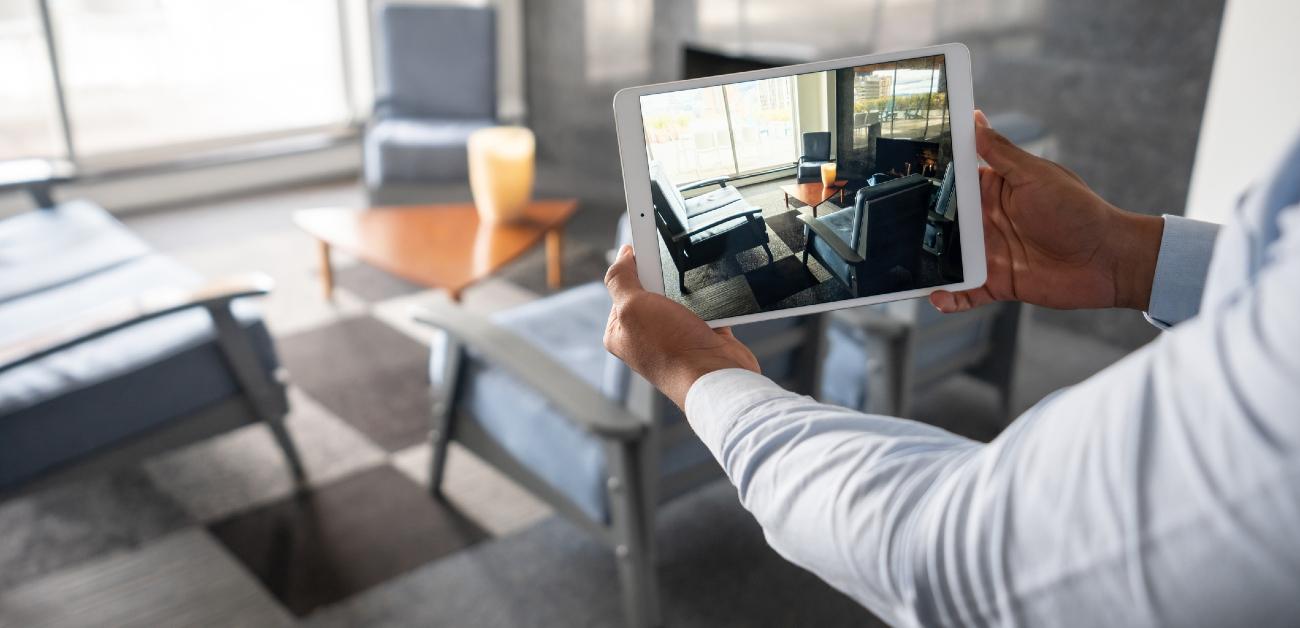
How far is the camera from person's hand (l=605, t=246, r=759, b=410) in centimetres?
65

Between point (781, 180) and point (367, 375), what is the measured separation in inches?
80.7

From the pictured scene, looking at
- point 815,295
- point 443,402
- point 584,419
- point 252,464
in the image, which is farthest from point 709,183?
point 252,464

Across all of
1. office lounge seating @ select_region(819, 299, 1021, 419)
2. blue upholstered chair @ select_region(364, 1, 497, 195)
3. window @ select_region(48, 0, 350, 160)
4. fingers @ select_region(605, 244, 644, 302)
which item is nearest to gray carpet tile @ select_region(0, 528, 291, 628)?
office lounge seating @ select_region(819, 299, 1021, 419)

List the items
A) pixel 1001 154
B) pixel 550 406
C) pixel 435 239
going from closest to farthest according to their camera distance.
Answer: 1. pixel 1001 154
2. pixel 550 406
3. pixel 435 239

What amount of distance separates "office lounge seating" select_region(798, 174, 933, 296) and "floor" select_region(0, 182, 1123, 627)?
1.09 m

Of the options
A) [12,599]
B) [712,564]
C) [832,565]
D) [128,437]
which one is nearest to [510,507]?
[712,564]

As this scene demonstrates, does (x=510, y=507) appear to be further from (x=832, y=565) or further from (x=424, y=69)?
(x=424, y=69)

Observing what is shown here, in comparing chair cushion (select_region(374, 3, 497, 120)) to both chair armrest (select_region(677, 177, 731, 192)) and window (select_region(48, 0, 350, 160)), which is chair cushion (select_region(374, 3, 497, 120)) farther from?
chair armrest (select_region(677, 177, 731, 192))

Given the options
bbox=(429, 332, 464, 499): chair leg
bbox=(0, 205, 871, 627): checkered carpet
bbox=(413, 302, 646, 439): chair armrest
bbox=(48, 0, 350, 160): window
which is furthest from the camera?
bbox=(48, 0, 350, 160): window

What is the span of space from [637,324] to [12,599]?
1604 millimetres

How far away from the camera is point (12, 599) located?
169 centimetres

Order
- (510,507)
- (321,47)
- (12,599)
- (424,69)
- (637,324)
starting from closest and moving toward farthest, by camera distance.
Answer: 1. (637,324)
2. (12,599)
3. (510,507)
4. (424,69)
5. (321,47)

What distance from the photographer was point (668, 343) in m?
0.67

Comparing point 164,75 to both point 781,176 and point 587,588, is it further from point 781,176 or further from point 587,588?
point 781,176
